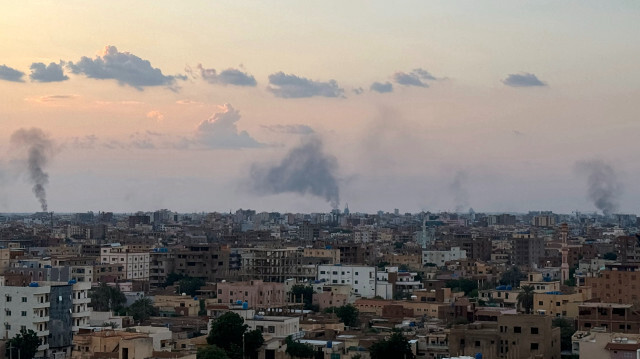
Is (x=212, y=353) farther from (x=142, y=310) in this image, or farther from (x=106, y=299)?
(x=106, y=299)

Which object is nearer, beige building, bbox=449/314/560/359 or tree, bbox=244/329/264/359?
beige building, bbox=449/314/560/359

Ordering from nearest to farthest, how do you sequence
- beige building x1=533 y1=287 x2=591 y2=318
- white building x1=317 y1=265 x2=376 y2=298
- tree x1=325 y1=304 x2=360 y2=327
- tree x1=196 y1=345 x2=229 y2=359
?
tree x1=196 y1=345 x2=229 y2=359 < tree x1=325 y1=304 x2=360 y2=327 < beige building x1=533 y1=287 x2=591 y2=318 < white building x1=317 y1=265 x2=376 y2=298

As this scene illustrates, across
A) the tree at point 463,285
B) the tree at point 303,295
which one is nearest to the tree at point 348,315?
the tree at point 303,295

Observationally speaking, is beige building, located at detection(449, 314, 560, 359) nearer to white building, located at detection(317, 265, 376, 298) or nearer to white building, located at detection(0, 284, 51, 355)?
white building, located at detection(0, 284, 51, 355)

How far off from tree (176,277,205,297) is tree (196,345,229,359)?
88.6 feet

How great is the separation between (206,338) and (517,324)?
31.0 ft

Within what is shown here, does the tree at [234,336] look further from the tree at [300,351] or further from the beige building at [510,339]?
the beige building at [510,339]

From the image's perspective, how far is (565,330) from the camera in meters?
39.9

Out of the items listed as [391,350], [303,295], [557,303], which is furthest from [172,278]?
[391,350]

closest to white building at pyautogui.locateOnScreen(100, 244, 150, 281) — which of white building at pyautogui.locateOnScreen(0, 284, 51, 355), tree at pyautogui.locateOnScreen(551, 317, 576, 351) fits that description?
tree at pyautogui.locateOnScreen(551, 317, 576, 351)

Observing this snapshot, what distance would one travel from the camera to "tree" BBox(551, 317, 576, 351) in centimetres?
3784

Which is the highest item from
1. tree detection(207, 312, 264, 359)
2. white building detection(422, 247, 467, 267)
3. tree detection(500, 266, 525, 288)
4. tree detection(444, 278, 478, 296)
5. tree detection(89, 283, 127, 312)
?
white building detection(422, 247, 467, 267)

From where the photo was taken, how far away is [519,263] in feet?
311

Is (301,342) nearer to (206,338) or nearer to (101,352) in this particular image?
(206,338)
